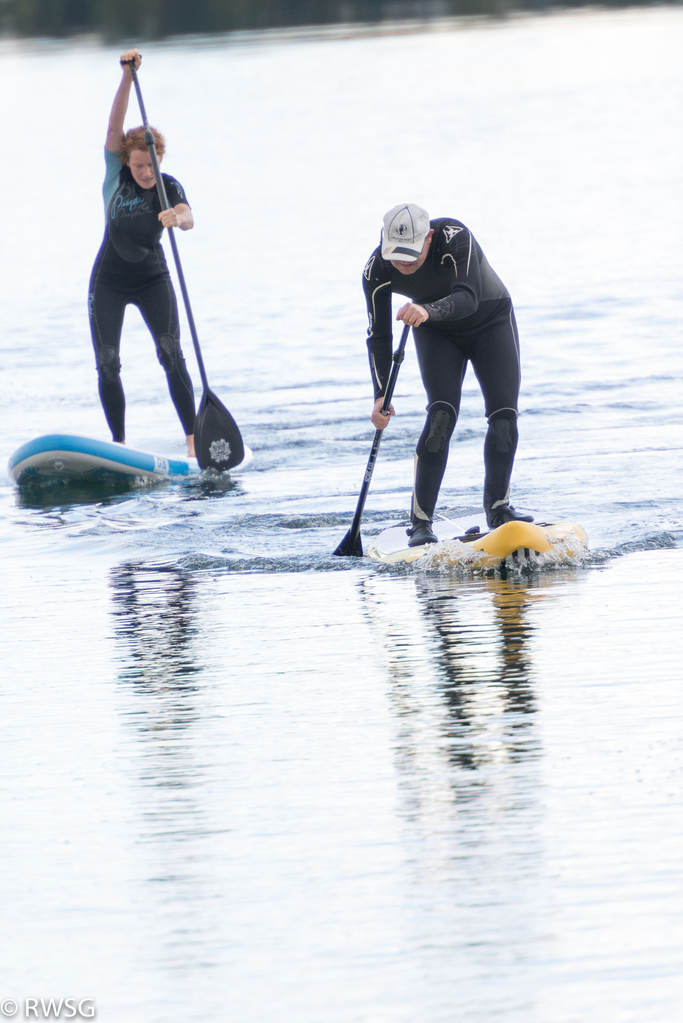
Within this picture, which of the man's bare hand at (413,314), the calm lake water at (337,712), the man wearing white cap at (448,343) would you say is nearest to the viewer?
the calm lake water at (337,712)

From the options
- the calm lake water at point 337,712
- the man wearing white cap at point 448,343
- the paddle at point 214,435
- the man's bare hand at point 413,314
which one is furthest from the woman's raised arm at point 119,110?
the man's bare hand at point 413,314

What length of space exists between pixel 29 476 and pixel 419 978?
626 centimetres

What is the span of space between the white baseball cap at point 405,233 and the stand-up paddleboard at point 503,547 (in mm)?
1180

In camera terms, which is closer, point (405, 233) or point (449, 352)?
point (405, 233)

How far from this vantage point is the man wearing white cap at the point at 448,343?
20.8ft

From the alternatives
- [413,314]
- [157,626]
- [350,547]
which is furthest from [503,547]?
[157,626]

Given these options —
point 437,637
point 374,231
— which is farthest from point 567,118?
point 437,637

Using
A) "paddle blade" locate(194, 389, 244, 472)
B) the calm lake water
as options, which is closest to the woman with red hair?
"paddle blade" locate(194, 389, 244, 472)

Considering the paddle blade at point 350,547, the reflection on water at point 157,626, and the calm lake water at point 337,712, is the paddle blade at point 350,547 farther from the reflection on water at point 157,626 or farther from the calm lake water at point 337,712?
the reflection on water at point 157,626

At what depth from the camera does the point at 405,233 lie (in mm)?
6109

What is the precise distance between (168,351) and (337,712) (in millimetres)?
4622

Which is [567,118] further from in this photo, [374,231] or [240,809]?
[240,809]

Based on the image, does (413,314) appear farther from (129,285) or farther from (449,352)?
(129,285)

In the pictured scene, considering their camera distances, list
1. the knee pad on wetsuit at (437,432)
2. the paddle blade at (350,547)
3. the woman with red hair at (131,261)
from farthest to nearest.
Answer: the woman with red hair at (131,261) → the paddle blade at (350,547) → the knee pad on wetsuit at (437,432)
